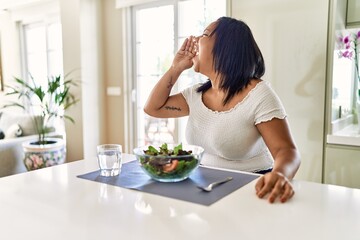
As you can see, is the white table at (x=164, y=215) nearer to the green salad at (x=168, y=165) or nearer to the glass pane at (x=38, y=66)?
the green salad at (x=168, y=165)

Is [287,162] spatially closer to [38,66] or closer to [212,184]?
[212,184]

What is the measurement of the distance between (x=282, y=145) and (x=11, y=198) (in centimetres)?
88

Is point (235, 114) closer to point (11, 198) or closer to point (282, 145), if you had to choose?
point (282, 145)

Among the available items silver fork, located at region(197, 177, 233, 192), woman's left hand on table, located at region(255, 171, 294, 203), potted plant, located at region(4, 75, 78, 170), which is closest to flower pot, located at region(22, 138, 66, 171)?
potted plant, located at region(4, 75, 78, 170)

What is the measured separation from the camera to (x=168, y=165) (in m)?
1.04

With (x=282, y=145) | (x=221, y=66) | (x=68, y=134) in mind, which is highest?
(x=221, y=66)

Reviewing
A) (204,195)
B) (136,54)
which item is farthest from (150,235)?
(136,54)

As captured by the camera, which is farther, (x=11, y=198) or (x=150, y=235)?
(x=11, y=198)

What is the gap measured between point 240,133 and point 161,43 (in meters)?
2.37

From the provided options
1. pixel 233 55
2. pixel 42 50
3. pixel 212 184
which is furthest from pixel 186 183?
pixel 42 50

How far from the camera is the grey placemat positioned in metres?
0.95

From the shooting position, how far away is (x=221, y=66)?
58.3 inches

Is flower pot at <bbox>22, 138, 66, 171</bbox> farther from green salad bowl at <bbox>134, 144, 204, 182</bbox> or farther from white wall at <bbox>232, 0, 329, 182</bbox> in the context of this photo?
green salad bowl at <bbox>134, 144, 204, 182</bbox>

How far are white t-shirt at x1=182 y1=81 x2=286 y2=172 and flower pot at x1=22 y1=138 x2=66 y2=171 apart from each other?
7.78ft
